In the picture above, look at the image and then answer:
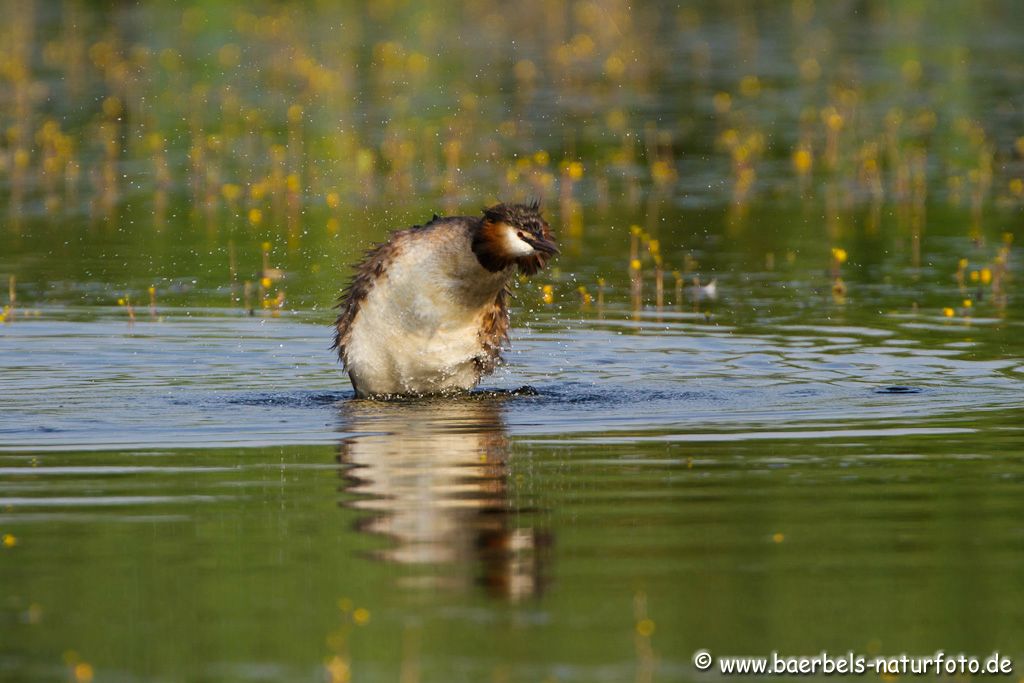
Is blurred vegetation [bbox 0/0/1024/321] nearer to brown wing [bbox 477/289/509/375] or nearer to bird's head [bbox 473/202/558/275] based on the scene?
brown wing [bbox 477/289/509/375]

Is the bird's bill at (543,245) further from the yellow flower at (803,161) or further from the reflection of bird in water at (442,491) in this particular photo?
the yellow flower at (803,161)

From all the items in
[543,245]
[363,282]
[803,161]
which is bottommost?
[363,282]

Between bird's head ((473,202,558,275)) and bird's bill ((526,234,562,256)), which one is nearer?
bird's bill ((526,234,562,256))

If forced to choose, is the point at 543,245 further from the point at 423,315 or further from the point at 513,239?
the point at 423,315

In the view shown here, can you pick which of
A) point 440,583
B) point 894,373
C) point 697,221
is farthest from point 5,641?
point 697,221

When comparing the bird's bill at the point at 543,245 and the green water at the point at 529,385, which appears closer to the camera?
the green water at the point at 529,385

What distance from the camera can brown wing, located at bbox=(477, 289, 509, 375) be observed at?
12609mm

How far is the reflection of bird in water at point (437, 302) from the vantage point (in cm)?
1191

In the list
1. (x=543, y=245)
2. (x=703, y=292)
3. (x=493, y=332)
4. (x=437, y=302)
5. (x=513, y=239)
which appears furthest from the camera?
(x=703, y=292)

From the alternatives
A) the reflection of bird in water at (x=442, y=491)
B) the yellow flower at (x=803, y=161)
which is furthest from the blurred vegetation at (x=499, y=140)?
the reflection of bird in water at (x=442, y=491)

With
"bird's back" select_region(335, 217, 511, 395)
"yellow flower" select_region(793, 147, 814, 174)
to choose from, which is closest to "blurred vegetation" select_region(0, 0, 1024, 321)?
"yellow flower" select_region(793, 147, 814, 174)

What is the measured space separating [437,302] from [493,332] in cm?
59

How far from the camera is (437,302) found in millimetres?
12266

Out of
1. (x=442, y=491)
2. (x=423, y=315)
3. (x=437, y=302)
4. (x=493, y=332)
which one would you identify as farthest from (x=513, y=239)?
(x=442, y=491)
